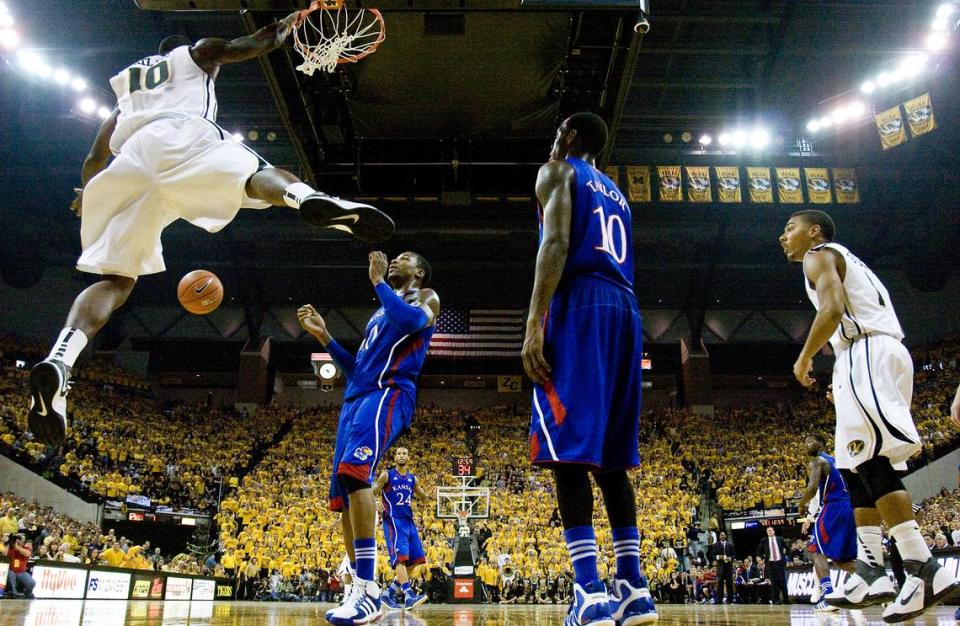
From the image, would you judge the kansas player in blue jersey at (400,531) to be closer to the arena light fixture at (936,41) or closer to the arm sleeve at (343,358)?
the arm sleeve at (343,358)

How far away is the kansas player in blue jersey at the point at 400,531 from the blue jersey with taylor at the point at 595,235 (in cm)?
568

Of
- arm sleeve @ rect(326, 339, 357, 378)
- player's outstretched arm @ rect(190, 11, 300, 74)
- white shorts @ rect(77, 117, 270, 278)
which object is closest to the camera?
white shorts @ rect(77, 117, 270, 278)

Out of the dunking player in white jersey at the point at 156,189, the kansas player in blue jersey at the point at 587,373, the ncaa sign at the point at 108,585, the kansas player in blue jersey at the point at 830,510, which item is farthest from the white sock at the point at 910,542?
the ncaa sign at the point at 108,585

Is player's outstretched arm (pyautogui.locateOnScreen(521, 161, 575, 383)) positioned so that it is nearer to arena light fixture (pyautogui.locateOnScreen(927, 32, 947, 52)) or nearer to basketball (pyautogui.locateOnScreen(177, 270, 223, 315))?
basketball (pyautogui.locateOnScreen(177, 270, 223, 315))

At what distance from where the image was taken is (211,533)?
17.3 m

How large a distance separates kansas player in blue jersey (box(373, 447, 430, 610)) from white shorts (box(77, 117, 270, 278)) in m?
5.14

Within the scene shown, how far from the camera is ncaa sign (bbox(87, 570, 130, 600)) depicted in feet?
29.9

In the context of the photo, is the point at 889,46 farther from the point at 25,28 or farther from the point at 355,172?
the point at 25,28

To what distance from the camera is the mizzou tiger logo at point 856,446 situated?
135 inches

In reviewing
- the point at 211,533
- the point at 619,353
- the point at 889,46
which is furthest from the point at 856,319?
the point at 211,533

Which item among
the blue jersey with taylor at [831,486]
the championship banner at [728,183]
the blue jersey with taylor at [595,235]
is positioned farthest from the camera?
the championship banner at [728,183]

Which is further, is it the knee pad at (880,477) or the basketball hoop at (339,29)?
the basketball hoop at (339,29)

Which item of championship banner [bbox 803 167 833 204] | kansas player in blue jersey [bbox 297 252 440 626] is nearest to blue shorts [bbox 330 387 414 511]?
kansas player in blue jersey [bbox 297 252 440 626]

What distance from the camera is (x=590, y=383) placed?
2.32m
